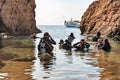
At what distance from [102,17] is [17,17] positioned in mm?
20695

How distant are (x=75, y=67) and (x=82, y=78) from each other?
466cm

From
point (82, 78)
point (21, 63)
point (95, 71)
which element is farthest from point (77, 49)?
point (82, 78)

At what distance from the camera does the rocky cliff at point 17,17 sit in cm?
7944

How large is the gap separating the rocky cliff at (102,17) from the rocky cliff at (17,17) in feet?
49.3

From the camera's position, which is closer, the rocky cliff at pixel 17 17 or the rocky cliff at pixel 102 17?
the rocky cliff at pixel 102 17

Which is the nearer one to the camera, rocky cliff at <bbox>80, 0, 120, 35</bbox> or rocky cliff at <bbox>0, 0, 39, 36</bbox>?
rocky cliff at <bbox>80, 0, 120, 35</bbox>

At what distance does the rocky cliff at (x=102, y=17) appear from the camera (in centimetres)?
7703

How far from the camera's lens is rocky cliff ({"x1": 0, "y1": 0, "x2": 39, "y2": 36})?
261 ft

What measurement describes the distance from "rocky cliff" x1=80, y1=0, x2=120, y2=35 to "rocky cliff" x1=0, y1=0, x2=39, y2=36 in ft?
49.3

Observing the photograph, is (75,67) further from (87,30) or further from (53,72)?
(87,30)

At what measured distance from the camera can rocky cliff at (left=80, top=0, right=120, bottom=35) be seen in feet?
253

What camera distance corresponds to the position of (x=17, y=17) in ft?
276

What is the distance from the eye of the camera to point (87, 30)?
92.9 metres

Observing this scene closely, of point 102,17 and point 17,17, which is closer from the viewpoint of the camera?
point 17,17
